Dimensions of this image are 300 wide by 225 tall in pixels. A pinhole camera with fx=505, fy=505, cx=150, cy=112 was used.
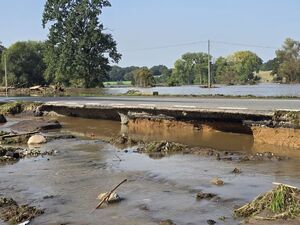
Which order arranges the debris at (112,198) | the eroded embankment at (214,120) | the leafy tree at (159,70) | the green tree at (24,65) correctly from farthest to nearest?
the leafy tree at (159,70) → the green tree at (24,65) → the eroded embankment at (214,120) → the debris at (112,198)

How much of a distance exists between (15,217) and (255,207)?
422cm

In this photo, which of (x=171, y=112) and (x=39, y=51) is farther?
(x=39, y=51)

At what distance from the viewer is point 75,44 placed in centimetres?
5941

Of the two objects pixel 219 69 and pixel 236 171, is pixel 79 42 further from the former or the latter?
pixel 219 69

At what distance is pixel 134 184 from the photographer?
11703 mm

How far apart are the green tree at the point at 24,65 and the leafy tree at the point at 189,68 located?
120 ft

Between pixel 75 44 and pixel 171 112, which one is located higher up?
pixel 75 44

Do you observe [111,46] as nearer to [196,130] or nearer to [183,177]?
[196,130]

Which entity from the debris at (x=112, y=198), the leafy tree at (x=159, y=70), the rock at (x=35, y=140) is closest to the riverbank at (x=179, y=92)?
the rock at (x=35, y=140)

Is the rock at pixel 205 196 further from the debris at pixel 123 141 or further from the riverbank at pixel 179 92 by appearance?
the riverbank at pixel 179 92

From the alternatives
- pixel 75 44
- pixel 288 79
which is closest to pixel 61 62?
pixel 75 44

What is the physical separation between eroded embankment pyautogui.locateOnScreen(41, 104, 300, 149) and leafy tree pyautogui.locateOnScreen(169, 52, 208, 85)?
9097cm

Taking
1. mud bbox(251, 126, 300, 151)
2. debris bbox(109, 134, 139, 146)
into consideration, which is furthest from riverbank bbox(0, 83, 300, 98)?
mud bbox(251, 126, 300, 151)

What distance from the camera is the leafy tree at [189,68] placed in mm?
118500
